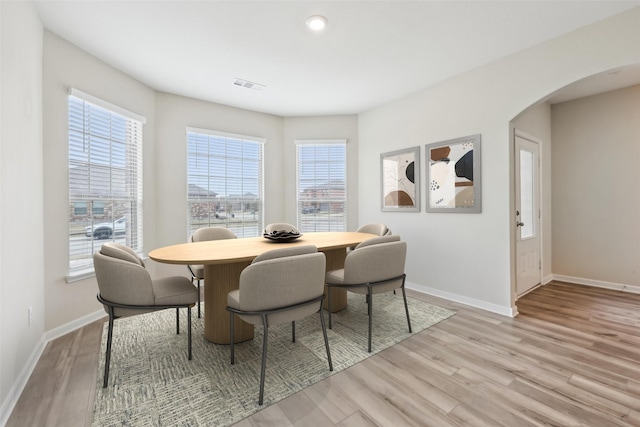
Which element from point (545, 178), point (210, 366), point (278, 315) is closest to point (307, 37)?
point (278, 315)

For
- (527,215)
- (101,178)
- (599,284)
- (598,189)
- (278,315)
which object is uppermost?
(101,178)

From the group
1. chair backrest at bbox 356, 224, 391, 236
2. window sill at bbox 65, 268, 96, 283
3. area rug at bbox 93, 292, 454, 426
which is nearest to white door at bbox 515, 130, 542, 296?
area rug at bbox 93, 292, 454, 426

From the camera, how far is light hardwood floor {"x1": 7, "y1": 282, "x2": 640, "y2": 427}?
61.9 inches

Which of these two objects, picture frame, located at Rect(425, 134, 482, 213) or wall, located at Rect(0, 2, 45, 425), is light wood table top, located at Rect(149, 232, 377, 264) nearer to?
wall, located at Rect(0, 2, 45, 425)

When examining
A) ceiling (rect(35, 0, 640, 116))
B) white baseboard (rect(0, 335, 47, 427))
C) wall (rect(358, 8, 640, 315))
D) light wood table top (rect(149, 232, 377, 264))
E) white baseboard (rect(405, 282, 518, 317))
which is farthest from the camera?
white baseboard (rect(405, 282, 518, 317))

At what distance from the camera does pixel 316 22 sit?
2338mm

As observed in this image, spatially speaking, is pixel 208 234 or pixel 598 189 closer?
pixel 208 234

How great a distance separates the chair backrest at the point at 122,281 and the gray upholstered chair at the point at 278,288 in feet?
1.84

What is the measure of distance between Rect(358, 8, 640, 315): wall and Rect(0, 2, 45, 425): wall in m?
3.83

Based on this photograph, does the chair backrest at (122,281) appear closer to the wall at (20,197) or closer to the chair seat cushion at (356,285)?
the wall at (20,197)

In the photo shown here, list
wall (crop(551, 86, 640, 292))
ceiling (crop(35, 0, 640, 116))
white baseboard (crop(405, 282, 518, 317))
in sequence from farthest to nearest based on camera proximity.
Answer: wall (crop(551, 86, 640, 292)) → white baseboard (crop(405, 282, 518, 317)) → ceiling (crop(35, 0, 640, 116))

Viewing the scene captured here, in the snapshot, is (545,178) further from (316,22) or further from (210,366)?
(210,366)

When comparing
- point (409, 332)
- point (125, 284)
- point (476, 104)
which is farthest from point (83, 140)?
point (476, 104)

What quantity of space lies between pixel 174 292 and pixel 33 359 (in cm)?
122
